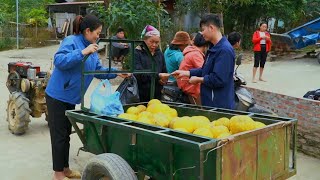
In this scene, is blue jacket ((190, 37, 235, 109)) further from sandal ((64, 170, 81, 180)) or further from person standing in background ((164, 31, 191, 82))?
sandal ((64, 170, 81, 180))

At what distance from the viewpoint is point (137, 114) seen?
364 cm

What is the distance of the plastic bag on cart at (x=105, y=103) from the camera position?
3.54 m

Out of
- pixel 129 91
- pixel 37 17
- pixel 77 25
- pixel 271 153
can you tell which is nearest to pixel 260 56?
pixel 129 91

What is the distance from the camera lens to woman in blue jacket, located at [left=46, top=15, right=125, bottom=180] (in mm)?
3801

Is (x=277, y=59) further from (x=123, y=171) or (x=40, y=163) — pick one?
(x=123, y=171)

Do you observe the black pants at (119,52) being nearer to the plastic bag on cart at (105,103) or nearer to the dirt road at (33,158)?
the dirt road at (33,158)

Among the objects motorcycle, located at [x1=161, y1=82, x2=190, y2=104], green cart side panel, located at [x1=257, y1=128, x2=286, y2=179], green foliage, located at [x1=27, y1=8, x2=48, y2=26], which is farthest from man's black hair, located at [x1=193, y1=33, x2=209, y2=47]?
green foliage, located at [x1=27, y1=8, x2=48, y2=26]

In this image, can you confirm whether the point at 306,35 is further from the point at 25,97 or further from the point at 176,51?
the point at 25,97

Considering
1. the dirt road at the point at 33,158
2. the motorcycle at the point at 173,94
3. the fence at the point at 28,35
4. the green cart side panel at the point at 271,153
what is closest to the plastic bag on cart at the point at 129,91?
the motorcycle at the point at 173,94

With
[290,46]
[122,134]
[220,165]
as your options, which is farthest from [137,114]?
[290,46]

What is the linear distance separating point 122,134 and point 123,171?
35 cm

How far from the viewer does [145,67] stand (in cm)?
450

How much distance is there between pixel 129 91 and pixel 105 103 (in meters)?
0.74

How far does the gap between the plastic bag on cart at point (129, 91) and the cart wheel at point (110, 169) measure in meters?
1.16
